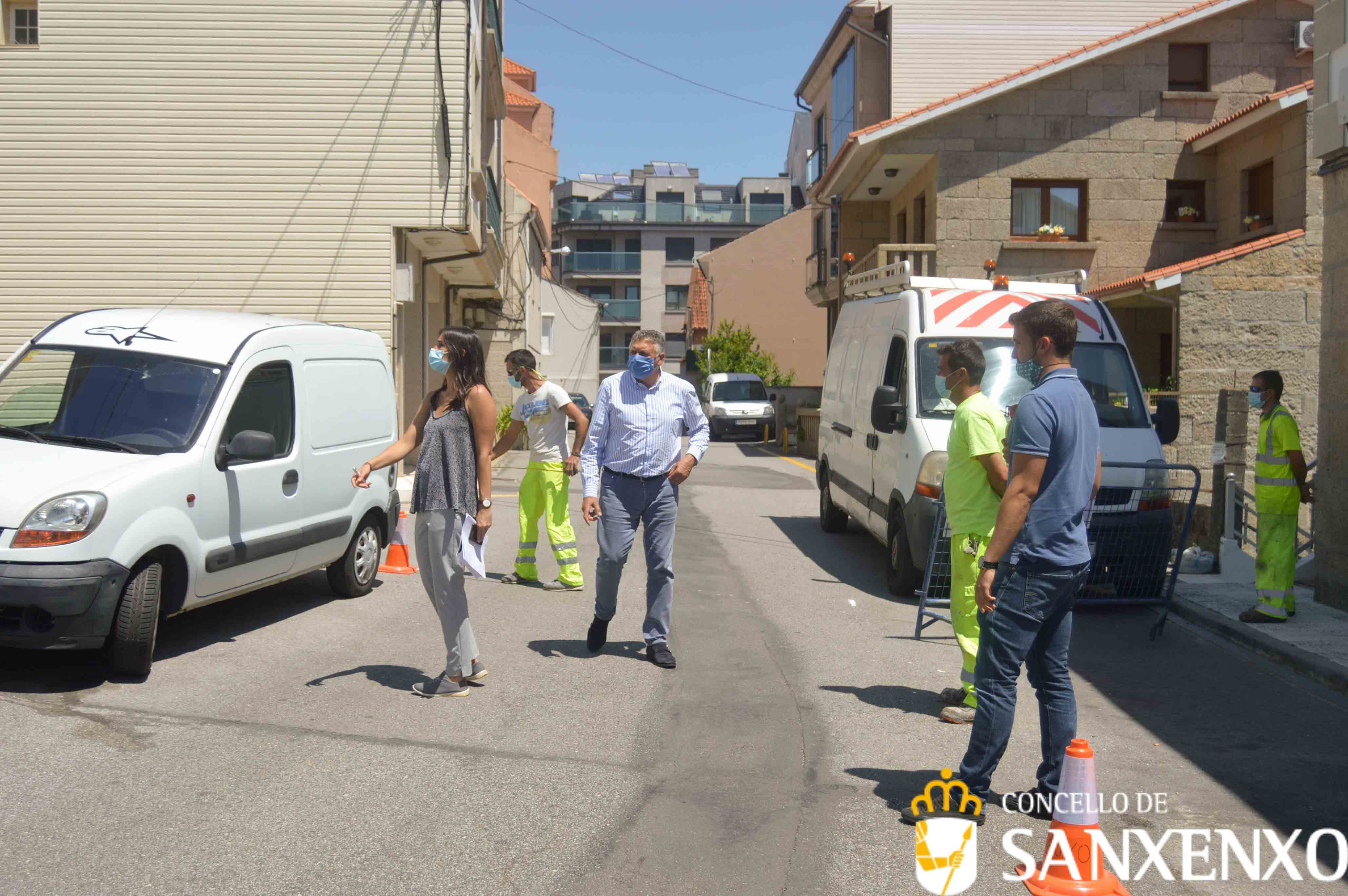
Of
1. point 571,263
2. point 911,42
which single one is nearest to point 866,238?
point 911,42

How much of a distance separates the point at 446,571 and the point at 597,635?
1.51m

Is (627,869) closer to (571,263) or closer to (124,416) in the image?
(124,416)

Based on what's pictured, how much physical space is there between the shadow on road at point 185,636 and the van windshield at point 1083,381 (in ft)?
16.1

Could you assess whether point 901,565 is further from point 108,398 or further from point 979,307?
point 108,398

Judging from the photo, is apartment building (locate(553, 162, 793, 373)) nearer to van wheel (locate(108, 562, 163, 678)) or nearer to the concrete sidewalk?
the concrete sidewalk

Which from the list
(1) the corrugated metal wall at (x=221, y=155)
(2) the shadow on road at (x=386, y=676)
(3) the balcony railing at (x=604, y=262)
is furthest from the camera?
(3) the balcony railing at (x=604, y=262)

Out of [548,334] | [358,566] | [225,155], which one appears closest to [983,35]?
[225,155]

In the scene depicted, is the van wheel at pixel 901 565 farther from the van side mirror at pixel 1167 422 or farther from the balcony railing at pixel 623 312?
the balcony railing at pixel 623 312

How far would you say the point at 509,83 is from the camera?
150 feet

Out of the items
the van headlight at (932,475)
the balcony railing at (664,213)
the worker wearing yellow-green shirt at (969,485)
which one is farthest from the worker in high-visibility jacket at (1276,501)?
the balcony railing at (664,213)

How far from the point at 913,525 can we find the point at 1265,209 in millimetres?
17457

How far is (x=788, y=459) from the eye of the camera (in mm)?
28391

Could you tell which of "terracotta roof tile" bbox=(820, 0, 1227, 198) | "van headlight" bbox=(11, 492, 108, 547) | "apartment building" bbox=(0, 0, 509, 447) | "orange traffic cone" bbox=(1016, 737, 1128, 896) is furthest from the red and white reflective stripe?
"terracotta roof tile" bbox=(820, 0, 1227, 198)

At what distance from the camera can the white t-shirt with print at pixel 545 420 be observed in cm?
970
